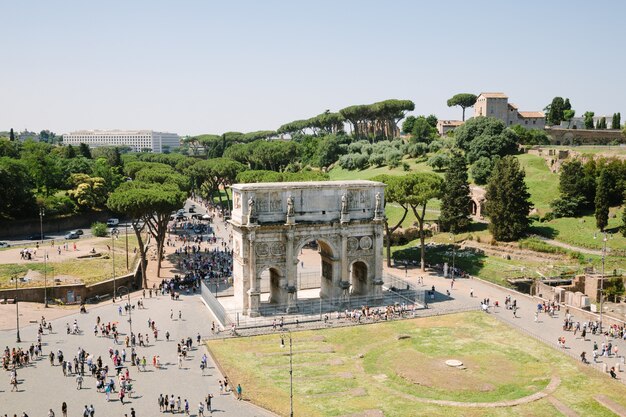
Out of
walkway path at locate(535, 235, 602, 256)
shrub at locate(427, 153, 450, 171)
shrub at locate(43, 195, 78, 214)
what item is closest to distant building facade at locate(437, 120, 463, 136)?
shrub at locate(427, 153, 450, 171)

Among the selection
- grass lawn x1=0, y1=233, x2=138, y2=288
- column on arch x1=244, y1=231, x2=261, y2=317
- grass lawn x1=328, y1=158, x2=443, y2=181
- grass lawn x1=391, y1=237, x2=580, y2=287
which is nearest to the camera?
column on arch x1=244, y1=231, x2=261, y2=317

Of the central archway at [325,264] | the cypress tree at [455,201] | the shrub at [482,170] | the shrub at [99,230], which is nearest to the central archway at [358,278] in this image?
the central archway at [325,264]

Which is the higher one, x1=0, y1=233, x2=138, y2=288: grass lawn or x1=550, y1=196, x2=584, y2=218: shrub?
x1=550, y1=196, x2=584, y2=218: shrub

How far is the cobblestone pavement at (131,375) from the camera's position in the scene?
3259 cm

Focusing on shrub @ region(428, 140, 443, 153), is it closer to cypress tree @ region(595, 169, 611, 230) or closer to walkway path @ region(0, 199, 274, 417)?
cypress tree @ region(595, 169, 611, 230)

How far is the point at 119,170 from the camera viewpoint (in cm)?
13062

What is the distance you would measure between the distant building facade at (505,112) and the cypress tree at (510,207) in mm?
69788

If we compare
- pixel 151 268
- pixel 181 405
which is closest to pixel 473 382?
pixel 181 405

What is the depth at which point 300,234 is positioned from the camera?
165 ft

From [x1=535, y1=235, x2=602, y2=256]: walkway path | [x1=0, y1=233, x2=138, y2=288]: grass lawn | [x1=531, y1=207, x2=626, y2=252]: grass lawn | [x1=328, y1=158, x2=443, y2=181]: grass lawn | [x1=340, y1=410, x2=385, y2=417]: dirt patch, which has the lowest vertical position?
[x1=340, y1=410, x2=385, y2=417]: dirt patch

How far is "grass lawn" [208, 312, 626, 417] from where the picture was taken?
108 feet

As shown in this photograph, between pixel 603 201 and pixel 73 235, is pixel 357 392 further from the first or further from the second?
pixel 73 235

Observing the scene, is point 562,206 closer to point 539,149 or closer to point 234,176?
point 539,149

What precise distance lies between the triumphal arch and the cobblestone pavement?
673 centimetres
